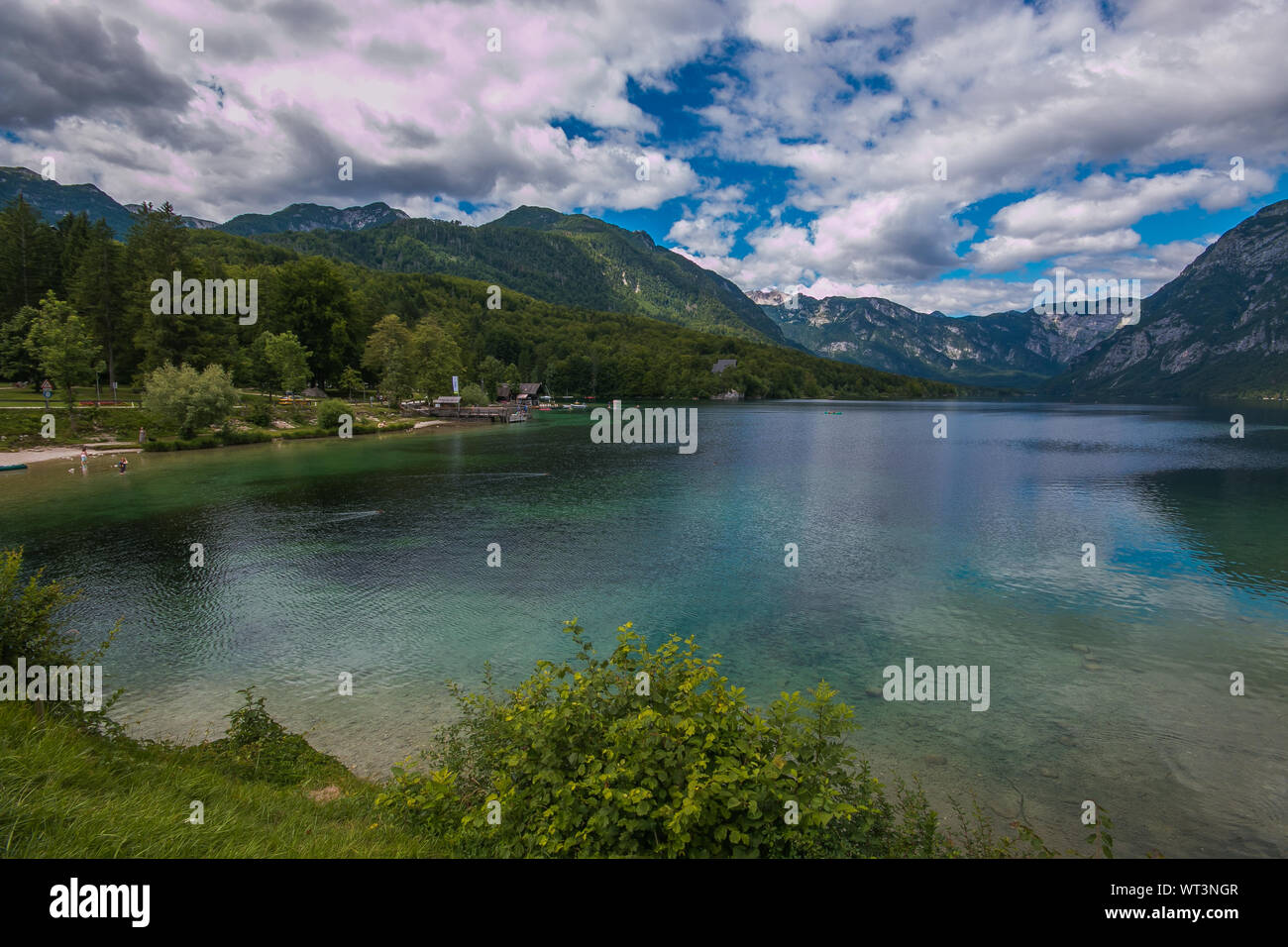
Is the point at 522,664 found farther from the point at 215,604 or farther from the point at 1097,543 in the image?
the point at 1097,543

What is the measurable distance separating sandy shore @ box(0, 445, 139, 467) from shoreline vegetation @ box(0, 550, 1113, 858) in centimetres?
6499

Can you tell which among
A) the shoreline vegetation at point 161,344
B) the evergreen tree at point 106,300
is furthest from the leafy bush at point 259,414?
the evergreen tree at point 106,300

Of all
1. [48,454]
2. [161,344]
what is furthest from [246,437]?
[161,344]

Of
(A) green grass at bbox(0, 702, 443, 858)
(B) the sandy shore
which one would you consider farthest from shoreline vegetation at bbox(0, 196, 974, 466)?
(A) green grass at bbox(0, 702, 443, 858)

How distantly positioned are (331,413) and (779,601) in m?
87.8

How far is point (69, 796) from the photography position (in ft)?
22.0

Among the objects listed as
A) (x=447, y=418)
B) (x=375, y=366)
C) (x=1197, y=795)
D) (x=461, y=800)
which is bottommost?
(x=1197, y=795)

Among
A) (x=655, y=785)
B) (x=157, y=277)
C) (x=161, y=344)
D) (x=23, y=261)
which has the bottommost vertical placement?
(x=655, y=785)

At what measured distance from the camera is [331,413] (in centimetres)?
9025

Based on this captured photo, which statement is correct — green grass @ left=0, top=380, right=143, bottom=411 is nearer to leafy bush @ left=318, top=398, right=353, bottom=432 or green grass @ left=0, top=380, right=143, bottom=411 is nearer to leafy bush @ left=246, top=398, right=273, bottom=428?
leafy bush @ left=246, top=398, right=273, bottom=428

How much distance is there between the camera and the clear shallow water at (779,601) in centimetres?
1347

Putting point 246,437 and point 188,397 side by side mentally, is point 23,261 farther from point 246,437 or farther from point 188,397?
point 246,437
